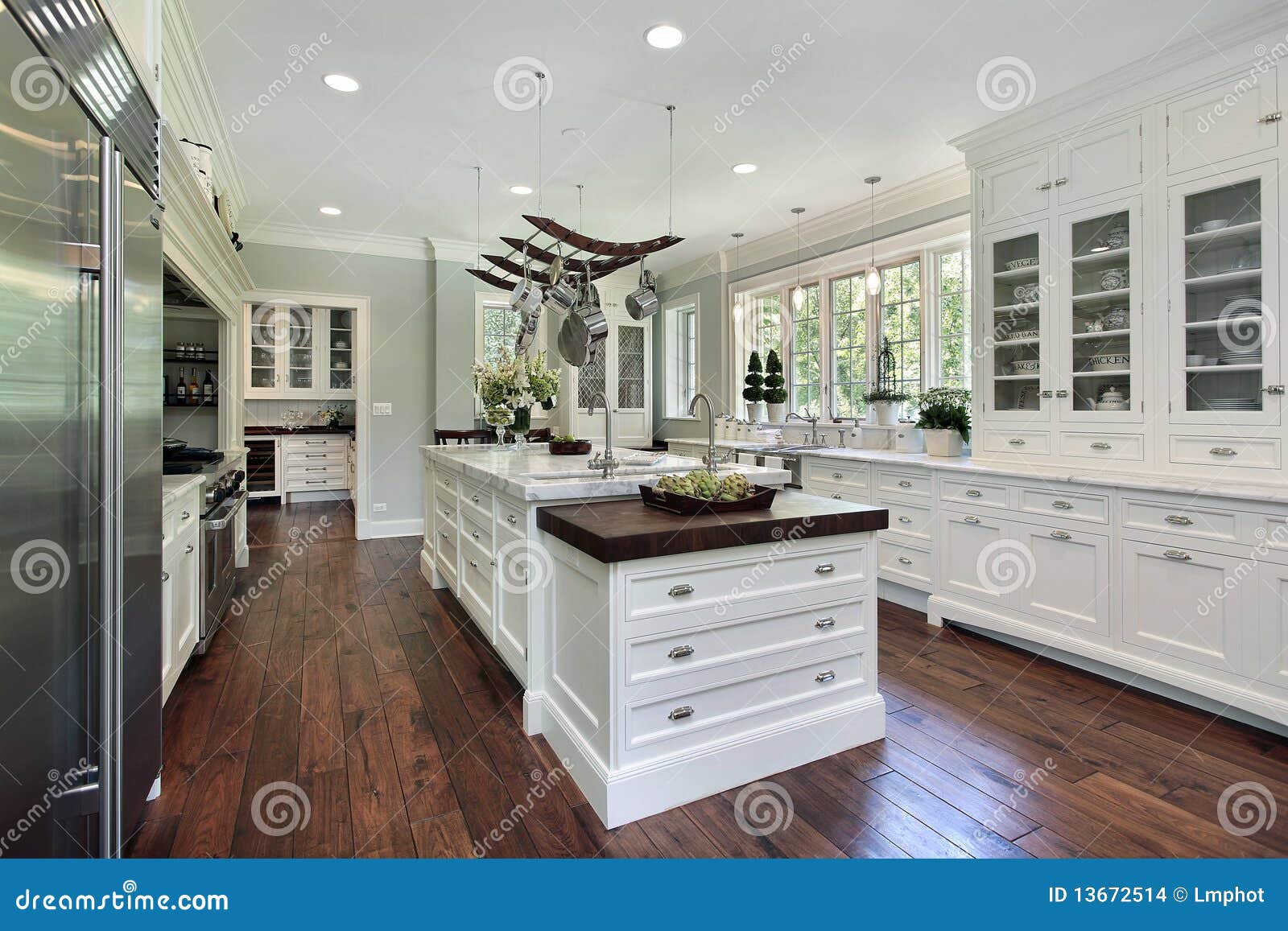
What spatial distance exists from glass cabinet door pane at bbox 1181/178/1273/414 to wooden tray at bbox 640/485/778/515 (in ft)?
6.44

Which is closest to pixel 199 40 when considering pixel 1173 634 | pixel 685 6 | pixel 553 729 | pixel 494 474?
pixel 685 6

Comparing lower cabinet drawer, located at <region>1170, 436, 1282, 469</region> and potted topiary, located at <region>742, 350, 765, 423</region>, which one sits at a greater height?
potted topiary, located at <region>742, 350, 765, 423</region>

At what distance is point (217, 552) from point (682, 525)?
268cm

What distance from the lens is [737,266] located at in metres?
6.58

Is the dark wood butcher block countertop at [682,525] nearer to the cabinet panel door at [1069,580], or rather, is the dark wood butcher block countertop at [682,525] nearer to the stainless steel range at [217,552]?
the cabinet panel door at [1069,580]

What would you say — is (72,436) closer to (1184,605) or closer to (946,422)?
(1184,605)

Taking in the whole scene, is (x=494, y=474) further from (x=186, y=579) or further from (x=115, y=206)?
(x=115, y=206)

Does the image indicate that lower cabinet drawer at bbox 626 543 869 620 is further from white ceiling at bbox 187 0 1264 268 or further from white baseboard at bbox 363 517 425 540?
white baseboard at bbox 363 517 425 540

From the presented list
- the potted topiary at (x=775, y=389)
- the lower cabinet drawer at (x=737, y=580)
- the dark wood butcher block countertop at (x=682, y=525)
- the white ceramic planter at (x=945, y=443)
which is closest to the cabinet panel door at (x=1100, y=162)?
the white ceramic planter at (x=945, y=443)

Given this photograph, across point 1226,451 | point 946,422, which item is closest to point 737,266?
point 946,422

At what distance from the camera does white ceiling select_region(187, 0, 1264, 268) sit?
2.75 m

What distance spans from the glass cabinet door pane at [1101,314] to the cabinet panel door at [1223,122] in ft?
1.01

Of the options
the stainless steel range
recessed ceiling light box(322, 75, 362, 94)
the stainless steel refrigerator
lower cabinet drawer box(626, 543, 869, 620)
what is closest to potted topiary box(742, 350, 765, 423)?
recessed ceiling light box(322, 75, 362, 94)

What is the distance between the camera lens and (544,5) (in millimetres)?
2701
